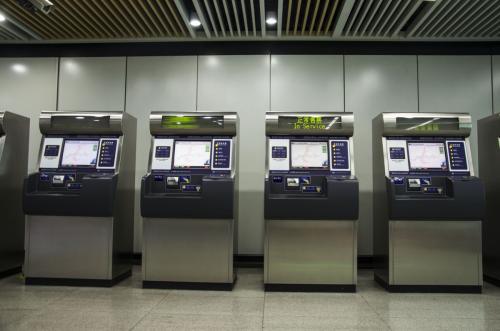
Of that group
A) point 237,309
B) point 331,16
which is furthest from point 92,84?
point 237,309

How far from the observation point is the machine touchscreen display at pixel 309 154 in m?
3.68

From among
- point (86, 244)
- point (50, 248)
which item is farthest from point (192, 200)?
point (50, 248)

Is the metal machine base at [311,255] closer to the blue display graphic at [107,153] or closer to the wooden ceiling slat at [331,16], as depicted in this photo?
the blue display graphic at [107,153]

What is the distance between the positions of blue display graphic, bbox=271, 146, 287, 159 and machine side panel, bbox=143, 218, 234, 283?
857 millimetres

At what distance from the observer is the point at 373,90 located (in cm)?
486

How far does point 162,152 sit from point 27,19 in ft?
8.75

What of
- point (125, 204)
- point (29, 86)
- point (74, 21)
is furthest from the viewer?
point (29, 86)

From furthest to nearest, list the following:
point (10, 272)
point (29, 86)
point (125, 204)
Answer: point (29, 86) → point (10, 272) → point (125, 204)

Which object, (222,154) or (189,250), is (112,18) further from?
(189,250)

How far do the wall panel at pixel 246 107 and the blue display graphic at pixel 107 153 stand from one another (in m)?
1.46

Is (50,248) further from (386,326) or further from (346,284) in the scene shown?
(386,326)

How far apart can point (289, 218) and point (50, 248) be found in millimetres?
2604

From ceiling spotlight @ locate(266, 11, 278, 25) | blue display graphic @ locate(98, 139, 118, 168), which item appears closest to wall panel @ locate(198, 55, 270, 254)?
ceiling spotlight @ locate(266, 11, 278, 25)

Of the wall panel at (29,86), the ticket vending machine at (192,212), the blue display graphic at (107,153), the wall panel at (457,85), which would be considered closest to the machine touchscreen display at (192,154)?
the ticket vending machine at (192,212)
